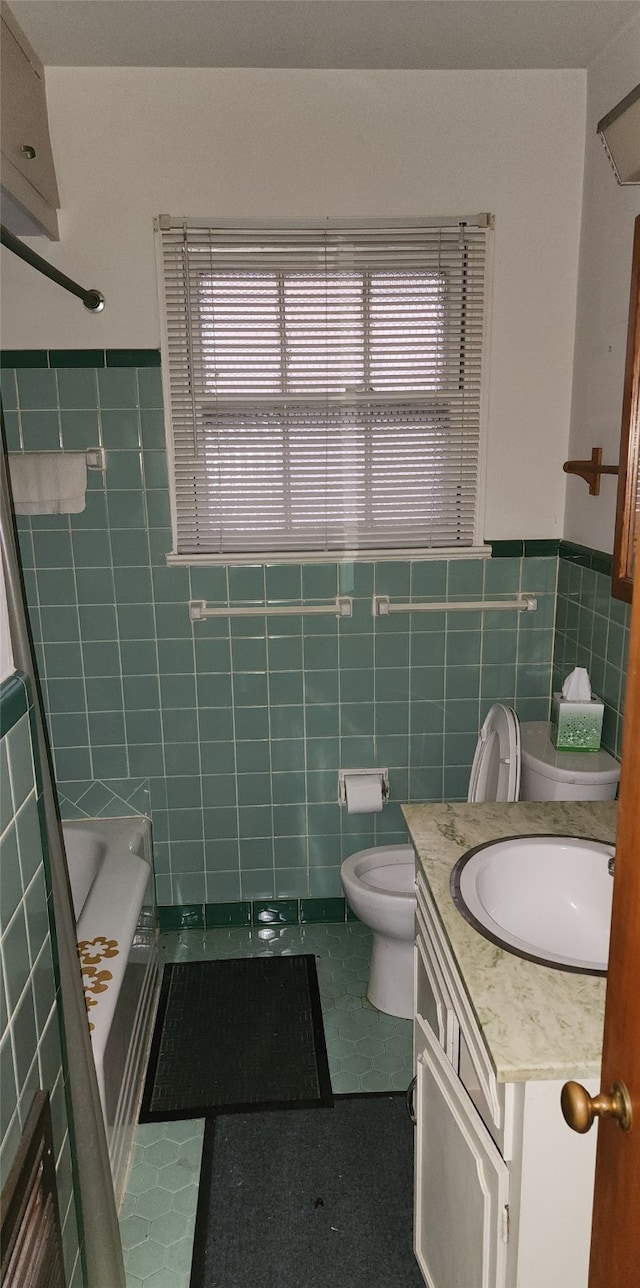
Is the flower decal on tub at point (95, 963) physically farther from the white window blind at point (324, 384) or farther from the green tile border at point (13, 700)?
the white window blind at point (324, 384)

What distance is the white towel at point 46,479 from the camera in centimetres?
265

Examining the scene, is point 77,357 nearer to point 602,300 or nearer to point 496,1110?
point 602,300

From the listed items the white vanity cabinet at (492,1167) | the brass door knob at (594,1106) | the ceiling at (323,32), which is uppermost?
the ceiling at (323,32)

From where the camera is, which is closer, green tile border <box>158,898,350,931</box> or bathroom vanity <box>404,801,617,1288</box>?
bathroom vanity <box>404,801,617,1288</box>

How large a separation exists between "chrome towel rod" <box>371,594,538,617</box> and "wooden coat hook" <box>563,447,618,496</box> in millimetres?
469

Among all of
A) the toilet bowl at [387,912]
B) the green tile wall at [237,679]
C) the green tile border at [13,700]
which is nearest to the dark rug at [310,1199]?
the toilet bowl at [387,912]

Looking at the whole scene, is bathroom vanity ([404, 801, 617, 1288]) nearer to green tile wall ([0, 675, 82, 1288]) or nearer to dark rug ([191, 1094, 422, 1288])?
dark rug ([191, 1094, 422, 1288])

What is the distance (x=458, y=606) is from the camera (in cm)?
292

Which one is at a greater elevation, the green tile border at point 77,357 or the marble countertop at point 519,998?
the green tile border at point 77,357

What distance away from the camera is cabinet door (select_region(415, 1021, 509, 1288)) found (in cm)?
121

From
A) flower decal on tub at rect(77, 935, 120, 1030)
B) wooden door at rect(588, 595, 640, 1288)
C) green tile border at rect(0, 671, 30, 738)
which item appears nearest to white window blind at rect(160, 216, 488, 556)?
flower decal on tub at rect(77, 935, 120, 1030)

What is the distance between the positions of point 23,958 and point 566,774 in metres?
1.52

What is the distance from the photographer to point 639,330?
2037mm

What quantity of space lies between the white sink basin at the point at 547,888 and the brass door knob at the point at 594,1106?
648 millimetres
